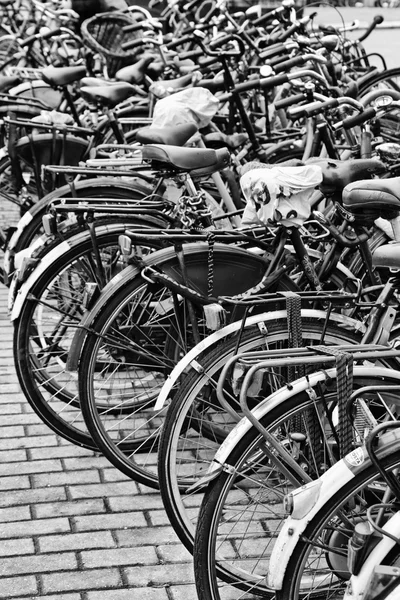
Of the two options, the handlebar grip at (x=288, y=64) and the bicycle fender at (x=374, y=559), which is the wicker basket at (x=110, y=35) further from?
the bicycle fender at (x=374, y=559)

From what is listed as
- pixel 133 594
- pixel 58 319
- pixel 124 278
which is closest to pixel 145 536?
pixel 133 594

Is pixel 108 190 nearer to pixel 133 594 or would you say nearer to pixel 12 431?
pixel 12 431

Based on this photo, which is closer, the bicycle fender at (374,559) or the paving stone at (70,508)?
the bicycle fender at (374,559)

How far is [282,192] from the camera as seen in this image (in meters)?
3.46

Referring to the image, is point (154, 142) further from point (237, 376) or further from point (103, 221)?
point (237, 376)

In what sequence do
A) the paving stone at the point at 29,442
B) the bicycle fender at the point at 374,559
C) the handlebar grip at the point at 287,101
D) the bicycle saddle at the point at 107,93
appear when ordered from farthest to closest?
the bicycle saddle at the point at 107,93
the handlebar grip at the point at 287,101
the paving stone at the point at 29,442
the bicycle fender at the point at 374,559

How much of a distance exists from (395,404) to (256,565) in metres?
0.92

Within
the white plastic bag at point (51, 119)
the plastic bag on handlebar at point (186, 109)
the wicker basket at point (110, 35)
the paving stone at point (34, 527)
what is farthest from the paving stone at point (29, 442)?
the wicker basket at point (110, 35)

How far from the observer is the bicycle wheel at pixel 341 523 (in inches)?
95.0

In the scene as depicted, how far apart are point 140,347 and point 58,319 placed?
96cm

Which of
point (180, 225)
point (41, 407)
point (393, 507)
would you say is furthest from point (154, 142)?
point (393, 507)

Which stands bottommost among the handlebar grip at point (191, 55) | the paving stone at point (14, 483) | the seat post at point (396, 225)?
the paving stone at point (14, 483)

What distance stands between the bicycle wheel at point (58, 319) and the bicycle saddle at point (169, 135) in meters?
0.49

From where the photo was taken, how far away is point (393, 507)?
2389 mm
